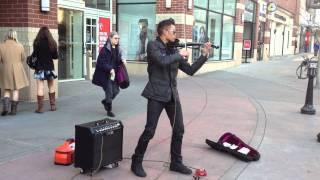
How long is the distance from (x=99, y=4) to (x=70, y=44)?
2434 mm

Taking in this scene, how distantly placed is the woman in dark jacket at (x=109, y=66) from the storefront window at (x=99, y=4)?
7161mm

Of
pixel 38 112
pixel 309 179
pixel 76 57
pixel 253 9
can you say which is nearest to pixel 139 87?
pixel 76 57

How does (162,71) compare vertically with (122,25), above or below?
below

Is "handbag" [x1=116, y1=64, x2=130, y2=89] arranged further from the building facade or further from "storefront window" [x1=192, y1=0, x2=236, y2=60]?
"storefront window" [x1=192, y1=0, x2=236, y2=60]

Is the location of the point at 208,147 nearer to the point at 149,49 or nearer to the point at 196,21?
the point at 149,49

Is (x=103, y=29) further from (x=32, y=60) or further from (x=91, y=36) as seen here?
(x=32, y=60)

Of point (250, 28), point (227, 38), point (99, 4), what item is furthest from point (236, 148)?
point (250, 28)

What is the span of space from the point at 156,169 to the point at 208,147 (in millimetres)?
1383

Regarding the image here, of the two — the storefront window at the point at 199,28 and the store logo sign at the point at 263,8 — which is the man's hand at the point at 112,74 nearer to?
the storefront window at the point at 199,28

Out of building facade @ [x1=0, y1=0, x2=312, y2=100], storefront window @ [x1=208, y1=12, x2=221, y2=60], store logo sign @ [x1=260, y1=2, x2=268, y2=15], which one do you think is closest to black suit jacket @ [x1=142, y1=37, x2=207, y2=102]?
building facade @ [x1=0, y1=0, x2=312, y2=100]

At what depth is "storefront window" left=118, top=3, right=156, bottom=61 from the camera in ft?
56.7

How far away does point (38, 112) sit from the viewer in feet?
28.6

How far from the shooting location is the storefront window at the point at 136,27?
17281 mm

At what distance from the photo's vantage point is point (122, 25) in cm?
1805
